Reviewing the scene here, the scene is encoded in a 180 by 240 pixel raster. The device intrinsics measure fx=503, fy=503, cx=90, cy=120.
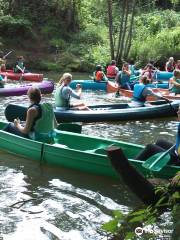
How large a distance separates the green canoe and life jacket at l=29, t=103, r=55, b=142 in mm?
231

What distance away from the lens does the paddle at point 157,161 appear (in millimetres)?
6246

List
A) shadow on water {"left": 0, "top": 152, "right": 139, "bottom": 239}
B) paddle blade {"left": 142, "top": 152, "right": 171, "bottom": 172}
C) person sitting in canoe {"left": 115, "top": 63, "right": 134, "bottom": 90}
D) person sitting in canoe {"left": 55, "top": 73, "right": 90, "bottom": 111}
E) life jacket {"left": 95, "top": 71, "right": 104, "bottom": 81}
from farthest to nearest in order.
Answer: life jacket {"left": 95, "top": 71, "right": 104, "bottom": 81} < person sitting in canoe {"left": 115, "top": 63, "right": 134, "bottom": 90} < person sitting in canoe {"left": 55, "top": 73, "right": 90, "bottom": 111} < paddle blade {"left": 142, "top": 152, "right": 171, "bottom": 172} < shadow on water {"left": 0, "top": 152, "right": 139, "bottom": 239}

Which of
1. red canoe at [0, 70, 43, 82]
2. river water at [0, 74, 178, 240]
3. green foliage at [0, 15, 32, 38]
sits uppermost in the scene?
green foliage at [0, 15, 32, 38]

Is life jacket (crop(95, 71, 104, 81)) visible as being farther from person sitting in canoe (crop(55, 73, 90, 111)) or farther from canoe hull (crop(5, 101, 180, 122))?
person sitting in canoe (crop(55, 73, 90, 111))

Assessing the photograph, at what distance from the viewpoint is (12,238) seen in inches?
210

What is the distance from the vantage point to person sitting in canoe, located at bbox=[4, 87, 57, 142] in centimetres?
767

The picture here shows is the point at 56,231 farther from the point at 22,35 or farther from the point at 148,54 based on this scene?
the point at 22,35

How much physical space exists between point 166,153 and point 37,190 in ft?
6.11

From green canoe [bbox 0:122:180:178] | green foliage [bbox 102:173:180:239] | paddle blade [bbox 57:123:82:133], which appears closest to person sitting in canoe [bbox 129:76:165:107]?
paddle blade [bbox 57:123:82:133]

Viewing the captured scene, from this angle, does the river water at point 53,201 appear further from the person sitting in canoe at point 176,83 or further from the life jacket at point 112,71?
the life jacket at point 112,71

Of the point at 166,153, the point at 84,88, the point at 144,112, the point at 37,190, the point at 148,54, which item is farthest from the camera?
the point at 148,54

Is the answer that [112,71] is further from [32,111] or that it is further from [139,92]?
[32,111]

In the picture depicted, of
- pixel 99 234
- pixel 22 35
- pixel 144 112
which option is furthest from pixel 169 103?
pixel 22 35

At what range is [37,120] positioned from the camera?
780 centimetres
